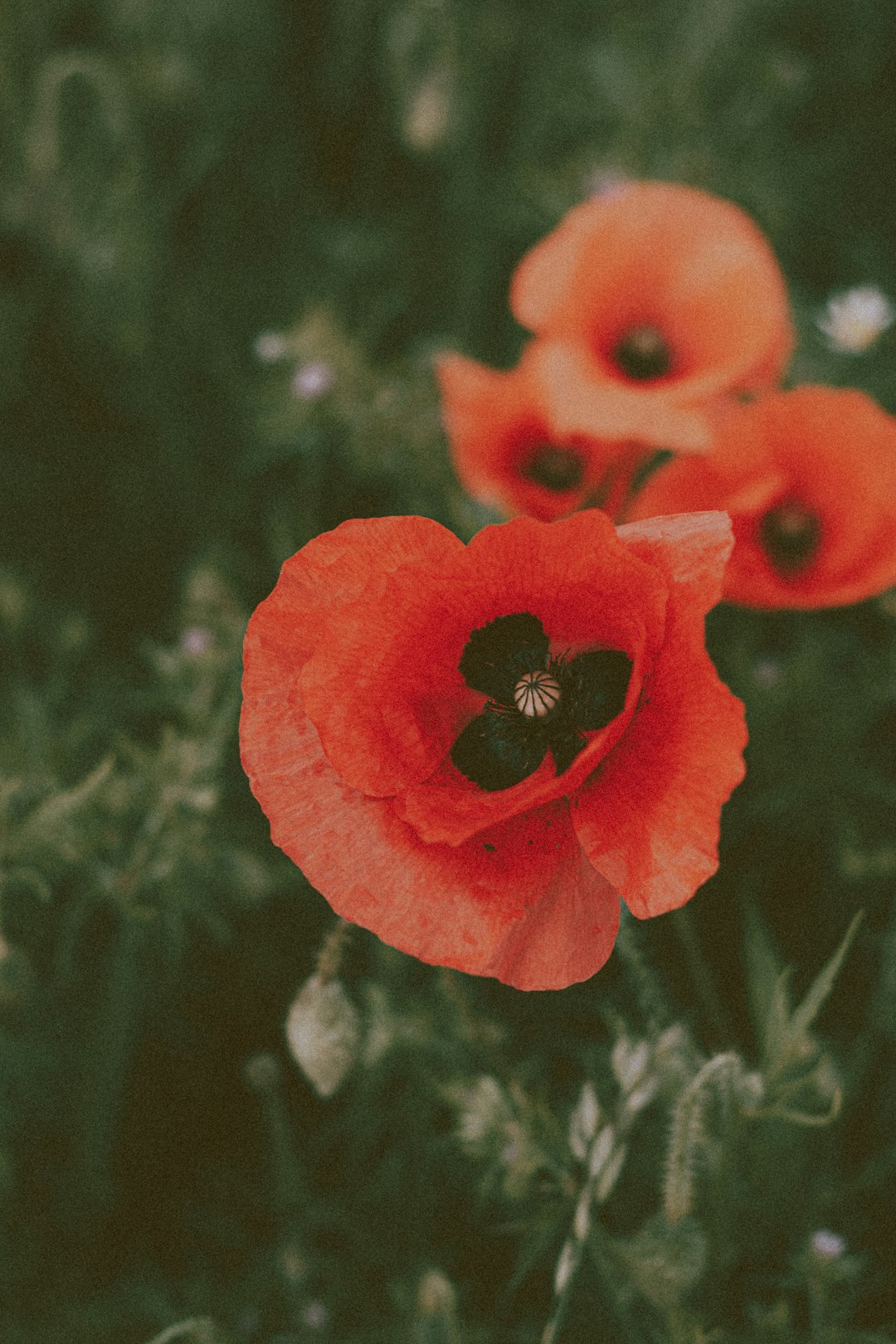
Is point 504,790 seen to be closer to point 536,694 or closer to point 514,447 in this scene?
point 536,694

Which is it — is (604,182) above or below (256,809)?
above

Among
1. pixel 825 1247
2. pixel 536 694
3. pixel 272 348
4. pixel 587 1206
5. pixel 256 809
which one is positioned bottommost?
pixel 825 1247

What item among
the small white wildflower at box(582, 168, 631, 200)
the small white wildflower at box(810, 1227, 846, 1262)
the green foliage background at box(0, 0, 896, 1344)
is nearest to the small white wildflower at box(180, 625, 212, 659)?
the green foliage background at box(0, 0, 896, 1344)

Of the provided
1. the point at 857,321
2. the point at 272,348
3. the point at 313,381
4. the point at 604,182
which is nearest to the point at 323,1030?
the point at 313,381

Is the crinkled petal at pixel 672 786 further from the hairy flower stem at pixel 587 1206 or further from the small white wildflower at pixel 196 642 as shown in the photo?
the small white wildflower at pixel 196 642

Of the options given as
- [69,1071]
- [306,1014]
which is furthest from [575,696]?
[69,1071]
